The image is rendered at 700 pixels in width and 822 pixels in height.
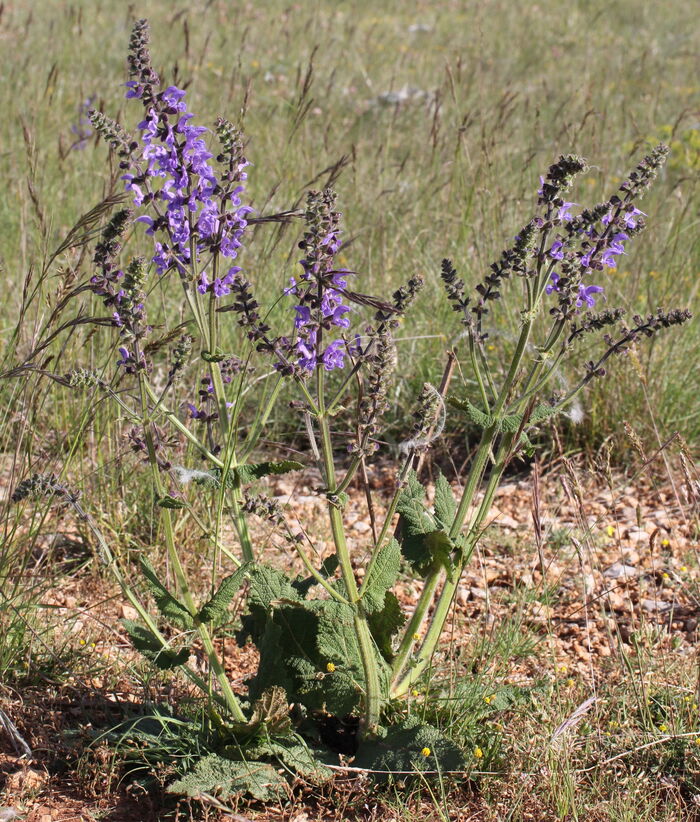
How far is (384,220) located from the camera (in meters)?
4.53

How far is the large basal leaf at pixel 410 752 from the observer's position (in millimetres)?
1932

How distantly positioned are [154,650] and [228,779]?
33 cm

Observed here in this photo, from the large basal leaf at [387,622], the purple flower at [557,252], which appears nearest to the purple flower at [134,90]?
the purple flower at [557,252]

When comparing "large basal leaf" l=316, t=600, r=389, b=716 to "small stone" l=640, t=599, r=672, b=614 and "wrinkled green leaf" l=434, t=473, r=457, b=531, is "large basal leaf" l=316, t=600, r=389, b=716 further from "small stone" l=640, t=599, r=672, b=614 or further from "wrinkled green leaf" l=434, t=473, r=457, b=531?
"small stone" l=640, t=599, r=672, b=614

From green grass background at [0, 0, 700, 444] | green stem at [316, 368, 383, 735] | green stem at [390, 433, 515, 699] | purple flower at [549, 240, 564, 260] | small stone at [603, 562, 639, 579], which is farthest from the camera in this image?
green grass background at [0, 0, 700, 444]

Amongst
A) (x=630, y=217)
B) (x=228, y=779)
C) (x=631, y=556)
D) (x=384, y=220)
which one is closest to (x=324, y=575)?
(x=228, y=779)

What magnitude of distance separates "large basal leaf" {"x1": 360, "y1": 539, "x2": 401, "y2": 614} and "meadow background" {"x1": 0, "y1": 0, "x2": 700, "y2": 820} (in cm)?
44

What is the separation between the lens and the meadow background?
233cm

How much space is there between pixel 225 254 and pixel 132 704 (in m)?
1.24

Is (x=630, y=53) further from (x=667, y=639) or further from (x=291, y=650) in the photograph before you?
(x=291, y=650)

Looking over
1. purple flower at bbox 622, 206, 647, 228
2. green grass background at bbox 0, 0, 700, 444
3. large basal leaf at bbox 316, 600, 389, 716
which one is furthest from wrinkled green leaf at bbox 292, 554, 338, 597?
purple flower at bbox 622, 206, 647, 228

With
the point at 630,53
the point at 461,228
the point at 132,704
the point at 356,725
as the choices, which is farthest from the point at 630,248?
the point at 630,53

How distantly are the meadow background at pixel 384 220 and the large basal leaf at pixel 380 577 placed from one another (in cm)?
44

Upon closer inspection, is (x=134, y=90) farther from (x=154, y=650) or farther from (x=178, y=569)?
(x=154, y=650)
